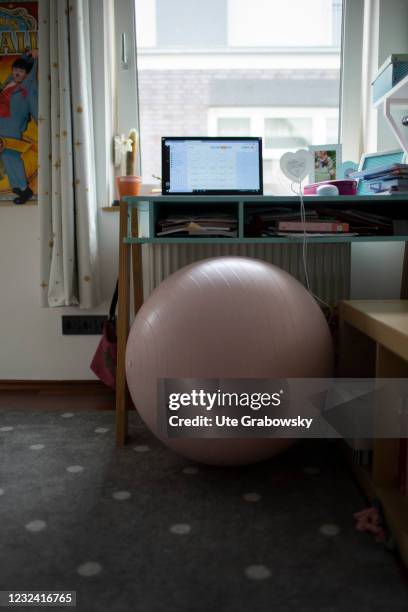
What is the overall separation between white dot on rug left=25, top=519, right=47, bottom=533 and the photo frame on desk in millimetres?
1564

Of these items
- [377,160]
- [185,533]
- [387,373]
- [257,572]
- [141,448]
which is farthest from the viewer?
[377,160]

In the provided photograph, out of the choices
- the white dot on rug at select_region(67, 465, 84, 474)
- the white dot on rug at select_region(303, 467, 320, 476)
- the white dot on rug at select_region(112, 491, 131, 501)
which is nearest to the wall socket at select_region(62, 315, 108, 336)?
the white dot on rug at select_region(67, 465, 84, 474)

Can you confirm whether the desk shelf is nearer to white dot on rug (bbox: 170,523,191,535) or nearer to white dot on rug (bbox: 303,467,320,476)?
white dot on rug (bbox: 303,467,320,476)

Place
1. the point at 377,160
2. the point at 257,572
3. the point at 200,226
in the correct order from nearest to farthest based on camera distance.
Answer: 1. the point at 257,572
2. the point at 200,226
3. the point at 377,160

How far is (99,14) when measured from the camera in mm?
2457

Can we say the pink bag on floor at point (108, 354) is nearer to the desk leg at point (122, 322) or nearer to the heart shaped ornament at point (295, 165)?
the desk leg at point (122, 322)

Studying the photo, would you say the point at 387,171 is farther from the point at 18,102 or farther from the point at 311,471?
the point at 18,102

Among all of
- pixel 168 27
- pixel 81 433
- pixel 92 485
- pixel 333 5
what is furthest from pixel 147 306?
pixel 333 5

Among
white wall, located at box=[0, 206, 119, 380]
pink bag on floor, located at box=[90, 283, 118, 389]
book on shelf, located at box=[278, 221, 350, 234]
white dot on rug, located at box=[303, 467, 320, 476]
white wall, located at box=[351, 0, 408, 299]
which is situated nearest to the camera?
white dot on rug, located at box=[303, 467, 320, 476]

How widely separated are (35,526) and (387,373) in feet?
3.14

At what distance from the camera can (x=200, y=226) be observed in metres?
1.97

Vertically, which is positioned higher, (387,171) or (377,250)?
(387,171)

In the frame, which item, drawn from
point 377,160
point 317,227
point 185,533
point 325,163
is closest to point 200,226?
point 317,227

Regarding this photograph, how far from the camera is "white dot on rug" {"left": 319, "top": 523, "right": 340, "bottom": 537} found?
132 cm
